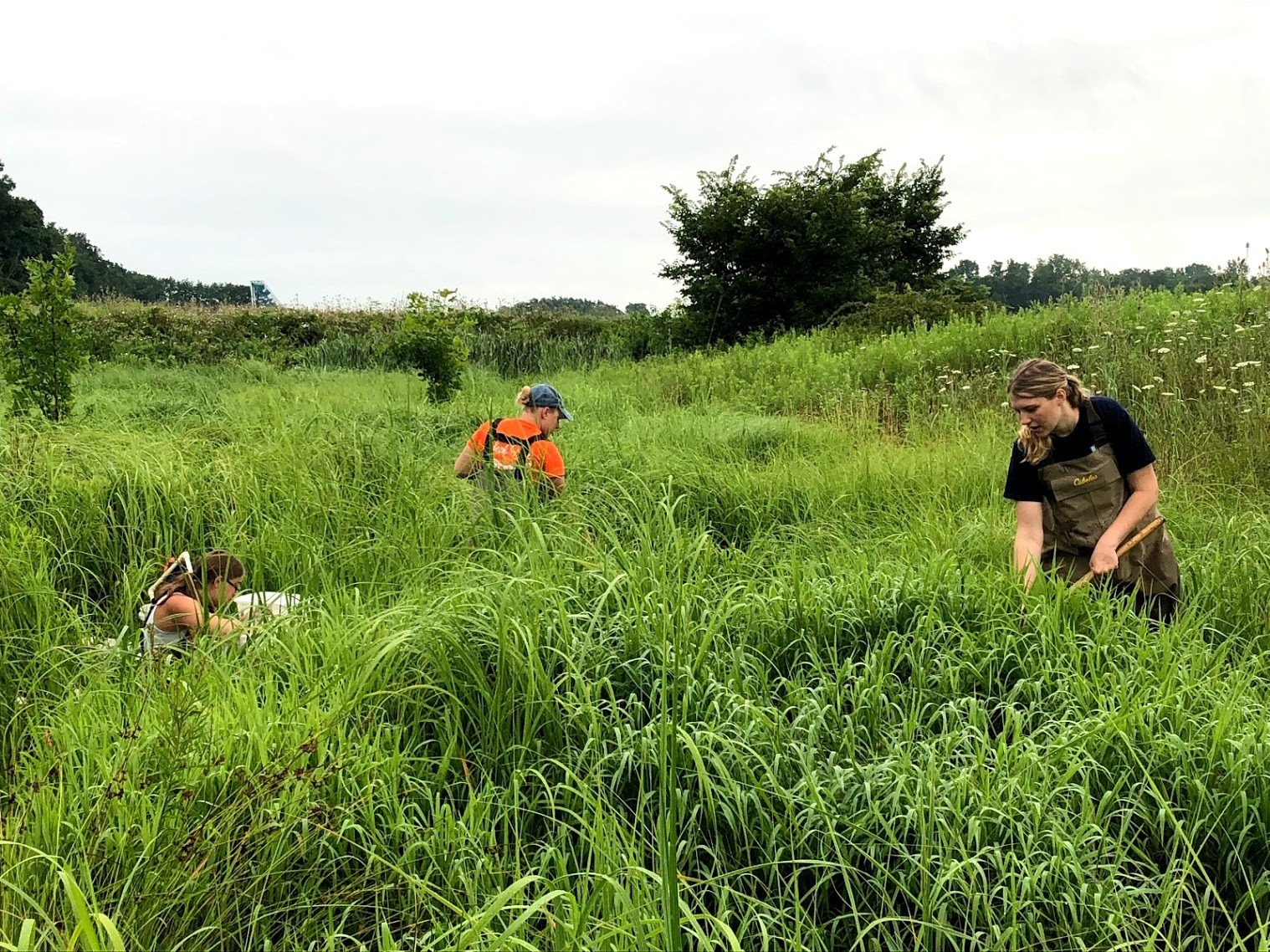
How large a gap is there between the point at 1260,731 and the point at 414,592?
111 inches

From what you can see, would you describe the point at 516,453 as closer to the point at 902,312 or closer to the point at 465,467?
the point at 465,467

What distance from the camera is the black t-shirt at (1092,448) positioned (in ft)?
10.5

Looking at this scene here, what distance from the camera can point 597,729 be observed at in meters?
2.15

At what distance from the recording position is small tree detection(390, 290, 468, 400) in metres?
8.97

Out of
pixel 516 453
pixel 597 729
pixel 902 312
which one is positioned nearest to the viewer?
pixel 597 729

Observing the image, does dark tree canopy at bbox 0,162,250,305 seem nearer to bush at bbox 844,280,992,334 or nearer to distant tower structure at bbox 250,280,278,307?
distant tower structure at bbox 250,280,278,307

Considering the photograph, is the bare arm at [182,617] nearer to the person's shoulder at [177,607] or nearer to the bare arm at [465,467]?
the person's shoulder at [177,607]

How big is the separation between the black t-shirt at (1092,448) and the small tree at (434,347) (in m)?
7.12

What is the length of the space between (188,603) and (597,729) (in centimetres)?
181

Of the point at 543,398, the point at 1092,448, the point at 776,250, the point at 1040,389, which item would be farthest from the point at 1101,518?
the point at 776,250

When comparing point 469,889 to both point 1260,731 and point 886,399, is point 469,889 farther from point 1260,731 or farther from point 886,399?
point 886,399

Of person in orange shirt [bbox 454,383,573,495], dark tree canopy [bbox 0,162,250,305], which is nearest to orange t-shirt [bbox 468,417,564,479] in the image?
person in orange shirt [bbox 454,383,573,495]

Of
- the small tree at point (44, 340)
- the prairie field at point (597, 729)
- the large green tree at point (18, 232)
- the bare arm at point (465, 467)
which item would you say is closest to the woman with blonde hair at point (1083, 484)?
the prairie field at point (597, 729)

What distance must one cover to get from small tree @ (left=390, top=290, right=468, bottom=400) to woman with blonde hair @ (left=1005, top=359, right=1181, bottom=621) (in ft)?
23.5
